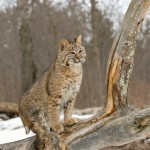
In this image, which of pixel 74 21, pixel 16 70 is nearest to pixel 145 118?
pixel 74 21

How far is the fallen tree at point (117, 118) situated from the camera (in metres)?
5.43

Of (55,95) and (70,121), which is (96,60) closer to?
(70,121)

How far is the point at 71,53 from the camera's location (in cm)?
601

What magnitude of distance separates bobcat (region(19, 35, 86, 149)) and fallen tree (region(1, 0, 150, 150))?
171 mm

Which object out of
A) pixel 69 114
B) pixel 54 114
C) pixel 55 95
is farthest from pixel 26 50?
pixel 54 114

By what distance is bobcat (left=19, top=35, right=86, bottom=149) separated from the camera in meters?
5.65

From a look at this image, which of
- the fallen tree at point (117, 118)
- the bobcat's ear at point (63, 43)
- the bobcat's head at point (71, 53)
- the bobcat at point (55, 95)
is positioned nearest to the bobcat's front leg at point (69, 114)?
the bobcat at point (55, 95)

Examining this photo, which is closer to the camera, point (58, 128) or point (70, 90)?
point (58, 128)

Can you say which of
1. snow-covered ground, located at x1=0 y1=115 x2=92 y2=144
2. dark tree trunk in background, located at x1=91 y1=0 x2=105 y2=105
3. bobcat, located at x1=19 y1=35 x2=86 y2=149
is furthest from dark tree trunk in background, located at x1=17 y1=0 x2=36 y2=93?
bobcat, located at x1=19 y1=35 x2=86 y2=149

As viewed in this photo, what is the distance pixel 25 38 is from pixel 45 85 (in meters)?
7.87

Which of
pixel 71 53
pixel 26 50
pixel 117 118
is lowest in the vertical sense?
pixel 117 118

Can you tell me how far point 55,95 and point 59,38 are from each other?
13.9m

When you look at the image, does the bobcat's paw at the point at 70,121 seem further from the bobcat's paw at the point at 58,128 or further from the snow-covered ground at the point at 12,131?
the snow-covered ground at the point at 12,131

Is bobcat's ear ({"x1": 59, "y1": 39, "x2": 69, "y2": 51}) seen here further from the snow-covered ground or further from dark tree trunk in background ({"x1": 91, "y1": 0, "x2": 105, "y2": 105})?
dark tree trunk in background ({"x1": 91, "y1": 0, "x2": 105, "y2": 105})
